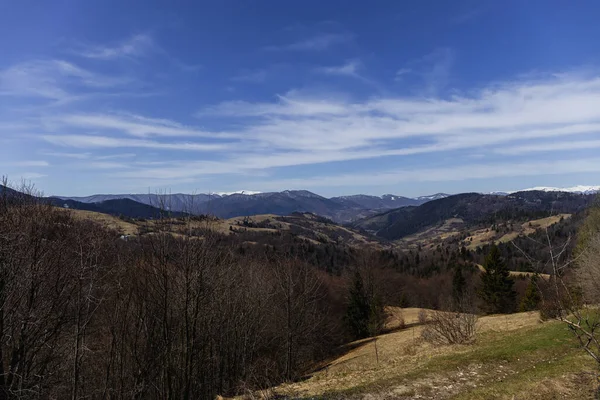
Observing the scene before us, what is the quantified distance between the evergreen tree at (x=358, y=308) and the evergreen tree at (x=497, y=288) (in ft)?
71.1

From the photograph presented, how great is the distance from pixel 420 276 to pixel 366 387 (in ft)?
359

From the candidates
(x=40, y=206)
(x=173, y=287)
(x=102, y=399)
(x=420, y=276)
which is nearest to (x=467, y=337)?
(x=173, y=287)

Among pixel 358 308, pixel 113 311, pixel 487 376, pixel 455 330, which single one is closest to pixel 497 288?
pixel 358 308

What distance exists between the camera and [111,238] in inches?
958

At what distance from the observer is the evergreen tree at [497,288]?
55188 mm

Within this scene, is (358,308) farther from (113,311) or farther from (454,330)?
(113,311)

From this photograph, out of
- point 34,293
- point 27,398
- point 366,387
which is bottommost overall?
point 27,398

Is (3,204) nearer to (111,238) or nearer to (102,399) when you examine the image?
(111,238)

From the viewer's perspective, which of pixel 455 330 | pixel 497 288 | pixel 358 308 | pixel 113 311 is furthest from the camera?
pixel 497 288

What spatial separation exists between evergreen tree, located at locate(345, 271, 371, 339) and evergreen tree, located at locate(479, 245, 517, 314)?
21.7m

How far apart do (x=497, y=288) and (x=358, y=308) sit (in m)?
23.6

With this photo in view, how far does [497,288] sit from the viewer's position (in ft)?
182

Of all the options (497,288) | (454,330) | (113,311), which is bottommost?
(497,288)

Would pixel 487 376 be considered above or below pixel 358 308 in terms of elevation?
above
